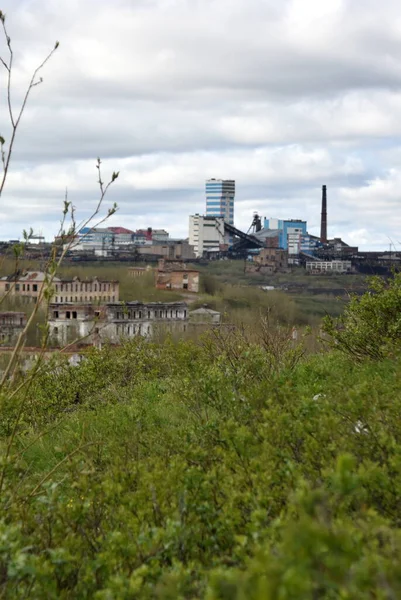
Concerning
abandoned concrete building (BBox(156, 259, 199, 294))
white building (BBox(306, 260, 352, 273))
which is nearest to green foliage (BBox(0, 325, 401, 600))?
abandoned concrete building (BBox(156, 259, 199, 294))

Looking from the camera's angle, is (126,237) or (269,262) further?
(126,237)

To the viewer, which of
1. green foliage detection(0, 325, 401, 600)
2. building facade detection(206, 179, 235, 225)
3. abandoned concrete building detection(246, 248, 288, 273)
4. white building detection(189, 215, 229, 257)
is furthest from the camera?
building facade detection(206, 179, 235, 225)

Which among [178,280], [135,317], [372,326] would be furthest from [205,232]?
[372,326]

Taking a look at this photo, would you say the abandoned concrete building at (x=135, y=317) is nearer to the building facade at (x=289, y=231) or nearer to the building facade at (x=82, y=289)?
the building facade at (x=82, y=289)

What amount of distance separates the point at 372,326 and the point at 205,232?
4987 inches

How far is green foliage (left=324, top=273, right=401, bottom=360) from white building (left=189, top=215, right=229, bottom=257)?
406 feet

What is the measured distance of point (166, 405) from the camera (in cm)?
927

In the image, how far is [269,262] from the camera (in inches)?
4363

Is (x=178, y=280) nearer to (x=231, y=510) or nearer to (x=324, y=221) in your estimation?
(x=324, y=221)

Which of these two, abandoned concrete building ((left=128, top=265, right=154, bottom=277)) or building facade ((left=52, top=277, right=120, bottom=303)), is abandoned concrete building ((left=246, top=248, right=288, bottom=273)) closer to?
abandoned concrete building ((left=128, top=265, right=154, bottom=277))

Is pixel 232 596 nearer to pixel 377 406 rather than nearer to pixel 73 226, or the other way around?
pixel 377 406

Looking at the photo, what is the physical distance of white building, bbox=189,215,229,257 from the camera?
438 feet

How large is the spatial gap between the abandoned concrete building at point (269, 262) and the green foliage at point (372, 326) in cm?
9476

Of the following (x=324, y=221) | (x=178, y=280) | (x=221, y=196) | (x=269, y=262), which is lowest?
(x=178, y=280)
